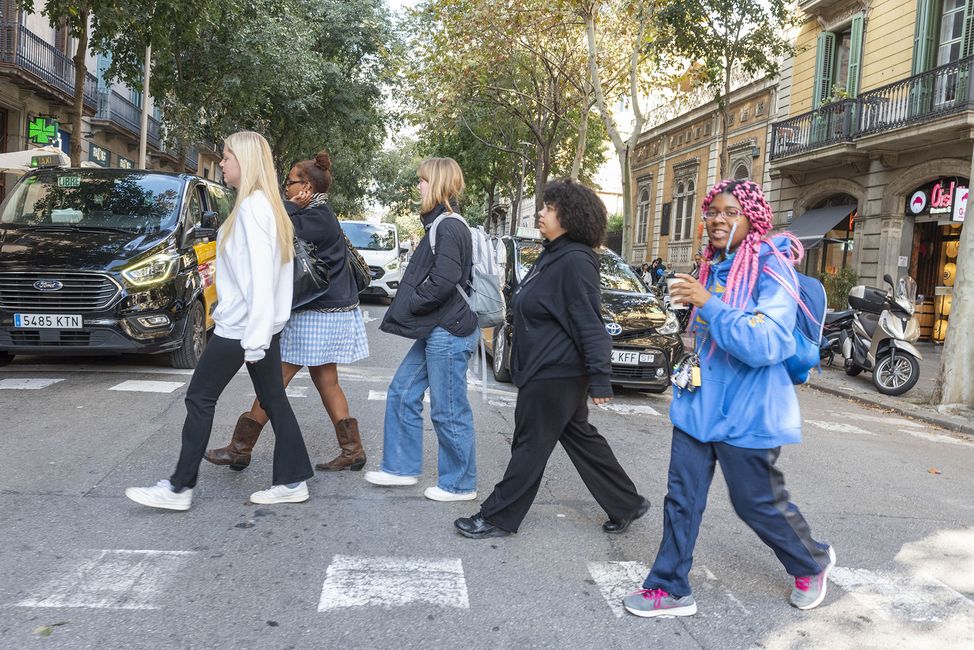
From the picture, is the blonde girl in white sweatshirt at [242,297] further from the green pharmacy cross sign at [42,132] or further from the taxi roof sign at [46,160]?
the green pharmacy cross sign at [42,132]

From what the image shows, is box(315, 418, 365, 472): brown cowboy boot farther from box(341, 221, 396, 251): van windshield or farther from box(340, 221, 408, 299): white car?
box(341, 221, 396, 251): van windshield

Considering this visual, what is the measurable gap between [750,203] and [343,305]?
2.59 metres

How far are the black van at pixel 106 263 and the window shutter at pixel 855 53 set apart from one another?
1658 centimetres

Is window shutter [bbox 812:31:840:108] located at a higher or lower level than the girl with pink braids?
higher

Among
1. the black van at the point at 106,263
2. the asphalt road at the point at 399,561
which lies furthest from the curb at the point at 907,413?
the black van at the point at 106,263

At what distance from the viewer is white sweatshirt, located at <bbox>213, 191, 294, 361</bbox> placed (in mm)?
4020

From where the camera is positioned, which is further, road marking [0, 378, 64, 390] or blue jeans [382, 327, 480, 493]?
road marking [0, 378, 64, 390]

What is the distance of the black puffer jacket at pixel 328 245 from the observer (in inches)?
191

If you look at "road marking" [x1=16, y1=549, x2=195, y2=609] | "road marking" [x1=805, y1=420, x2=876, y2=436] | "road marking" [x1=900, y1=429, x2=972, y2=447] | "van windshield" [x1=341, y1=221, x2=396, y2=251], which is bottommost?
"road marking" [x1=900, y1=429, x2=972, y2=447]

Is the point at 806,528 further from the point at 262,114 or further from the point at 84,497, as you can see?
the point at 262,114

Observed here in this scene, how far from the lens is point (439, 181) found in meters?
4.53

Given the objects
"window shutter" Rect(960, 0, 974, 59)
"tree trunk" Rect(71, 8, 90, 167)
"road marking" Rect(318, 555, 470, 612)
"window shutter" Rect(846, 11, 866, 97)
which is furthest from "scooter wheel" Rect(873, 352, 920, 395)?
"tree trunk" Rect(71, 8, 90, 167)

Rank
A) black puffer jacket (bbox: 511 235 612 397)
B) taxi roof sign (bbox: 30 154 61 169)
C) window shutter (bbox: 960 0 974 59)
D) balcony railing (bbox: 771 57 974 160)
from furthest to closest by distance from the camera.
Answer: window shutter (bbox: 960 0 974 59)
taxi roof sign (bbox: 30 154 61 169)
balcony railing (bbox: 771 57 974 160)
black puffer jacket (bbox: 511 235 612 397)

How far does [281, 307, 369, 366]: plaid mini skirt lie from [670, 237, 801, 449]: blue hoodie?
7.43ft
